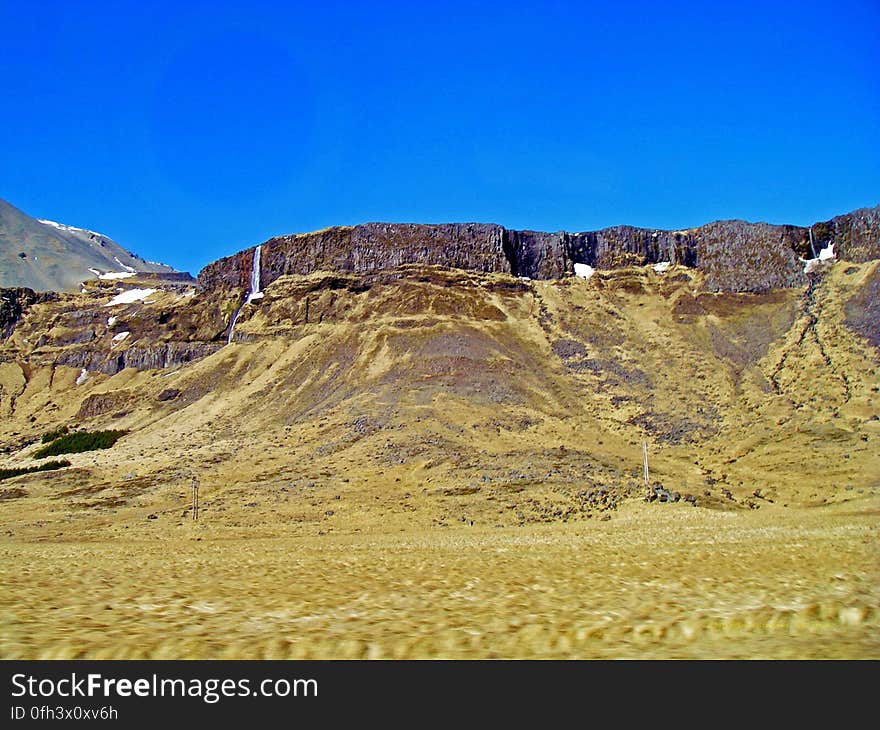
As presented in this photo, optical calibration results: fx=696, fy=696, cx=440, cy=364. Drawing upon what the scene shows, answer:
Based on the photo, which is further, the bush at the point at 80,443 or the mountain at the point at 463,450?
the bush at the point at 80,443

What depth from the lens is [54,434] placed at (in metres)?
79.2

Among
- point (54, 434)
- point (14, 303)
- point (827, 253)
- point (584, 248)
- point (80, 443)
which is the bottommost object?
point (80, 443)

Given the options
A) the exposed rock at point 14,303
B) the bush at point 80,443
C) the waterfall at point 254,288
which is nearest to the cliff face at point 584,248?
the waterfall at point 254,288

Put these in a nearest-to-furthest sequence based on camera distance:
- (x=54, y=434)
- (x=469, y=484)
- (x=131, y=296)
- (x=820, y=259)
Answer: (x=469, y=484) < (x=820, y=259) < (x=54, y=434) < (x=131, y=296)

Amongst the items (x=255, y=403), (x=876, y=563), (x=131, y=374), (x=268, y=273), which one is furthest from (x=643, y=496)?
(x=131, y=374)

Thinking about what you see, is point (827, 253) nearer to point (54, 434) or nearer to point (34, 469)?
point (34, 469)

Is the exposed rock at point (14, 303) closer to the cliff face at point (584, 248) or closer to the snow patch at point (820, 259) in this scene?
the cliff face at point (584, 248)

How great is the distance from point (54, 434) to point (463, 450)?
180 ft

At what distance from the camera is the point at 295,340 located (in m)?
78.9

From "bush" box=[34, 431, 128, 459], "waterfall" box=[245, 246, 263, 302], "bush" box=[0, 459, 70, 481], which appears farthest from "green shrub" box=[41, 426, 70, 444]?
"waterfall" box=[245, 246, 263, 302]

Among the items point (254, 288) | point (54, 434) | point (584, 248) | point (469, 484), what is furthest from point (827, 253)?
point (54, 434)

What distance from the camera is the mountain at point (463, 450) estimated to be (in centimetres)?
587

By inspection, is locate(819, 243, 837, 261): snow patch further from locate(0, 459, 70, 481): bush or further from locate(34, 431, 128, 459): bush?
locate(0, 459, 70, 481): bush

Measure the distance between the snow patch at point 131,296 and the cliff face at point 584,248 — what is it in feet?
147
